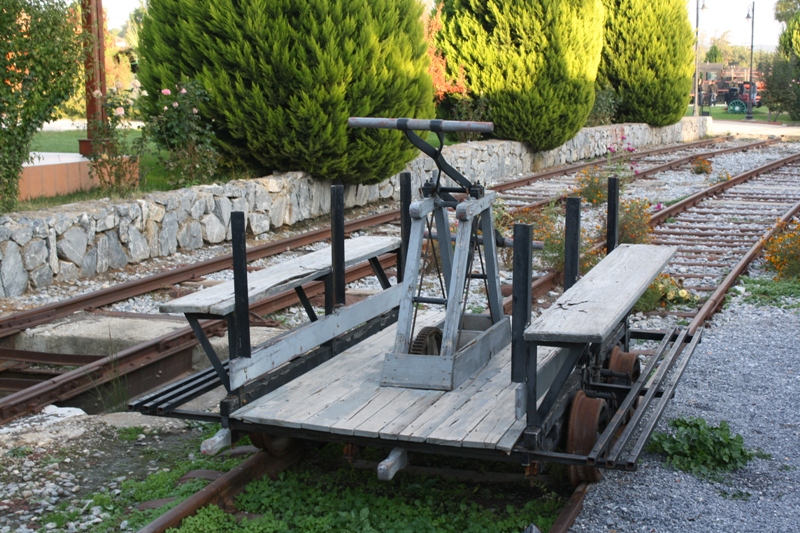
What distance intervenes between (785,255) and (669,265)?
Answer: 122 centimetres

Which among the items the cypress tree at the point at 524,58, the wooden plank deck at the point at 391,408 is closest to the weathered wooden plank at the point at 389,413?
the wooden plank deck at the point at 391,408

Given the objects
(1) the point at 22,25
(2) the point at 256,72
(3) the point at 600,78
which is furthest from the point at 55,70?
(3) the point at 600,78

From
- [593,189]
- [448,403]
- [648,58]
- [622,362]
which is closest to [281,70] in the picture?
[593,189]

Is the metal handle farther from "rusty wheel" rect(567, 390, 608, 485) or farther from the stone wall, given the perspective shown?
the stone wall

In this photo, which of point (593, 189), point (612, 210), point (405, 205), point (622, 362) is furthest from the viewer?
point (593, 189)

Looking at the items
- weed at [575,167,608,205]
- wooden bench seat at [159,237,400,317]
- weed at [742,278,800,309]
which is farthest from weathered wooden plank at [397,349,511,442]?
weed at [575,167,608,205]

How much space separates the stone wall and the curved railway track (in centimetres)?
100

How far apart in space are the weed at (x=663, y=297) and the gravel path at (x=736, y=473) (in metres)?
0.73

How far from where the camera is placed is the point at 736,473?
452 cm

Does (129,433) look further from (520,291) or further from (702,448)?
(702,448)

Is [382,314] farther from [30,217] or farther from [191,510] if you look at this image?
[30,217]

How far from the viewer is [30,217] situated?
29.4ft

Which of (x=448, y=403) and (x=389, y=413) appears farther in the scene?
(x=448, y=403)

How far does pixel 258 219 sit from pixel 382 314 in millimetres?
6141
